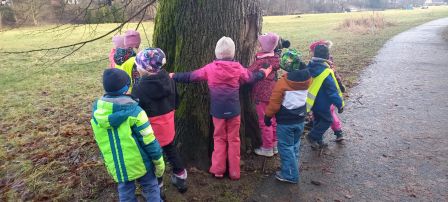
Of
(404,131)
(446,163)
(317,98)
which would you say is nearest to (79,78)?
(317,98)

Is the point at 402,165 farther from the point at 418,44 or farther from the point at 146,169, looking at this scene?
the point at 418,44

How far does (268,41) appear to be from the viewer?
15.0 ft

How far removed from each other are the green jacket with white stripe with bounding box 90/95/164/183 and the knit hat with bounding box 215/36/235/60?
1.23 m

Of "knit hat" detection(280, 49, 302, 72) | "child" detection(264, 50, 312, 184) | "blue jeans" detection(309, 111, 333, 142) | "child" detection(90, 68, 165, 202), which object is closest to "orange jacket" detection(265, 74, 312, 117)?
"child" detection(264, 50, 312, 184)

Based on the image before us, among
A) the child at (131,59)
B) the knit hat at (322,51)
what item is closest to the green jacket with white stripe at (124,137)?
the child at (131,59)

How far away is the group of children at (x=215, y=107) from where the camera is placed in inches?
126

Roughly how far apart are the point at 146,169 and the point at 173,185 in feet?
2.92

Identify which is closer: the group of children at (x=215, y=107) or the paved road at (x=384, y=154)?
the group of children at (x=215, y=107)

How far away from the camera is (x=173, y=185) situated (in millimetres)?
4223

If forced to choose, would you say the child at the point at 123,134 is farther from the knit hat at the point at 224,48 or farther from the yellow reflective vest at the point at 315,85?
the yellow reflective vest at the point at 315,85

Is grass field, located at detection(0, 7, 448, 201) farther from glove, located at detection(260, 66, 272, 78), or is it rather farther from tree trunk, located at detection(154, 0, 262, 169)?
glove, located at detection(260, 66, 272, 78)

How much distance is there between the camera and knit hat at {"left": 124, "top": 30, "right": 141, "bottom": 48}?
5.00 meters

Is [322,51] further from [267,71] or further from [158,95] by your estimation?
[158,95]

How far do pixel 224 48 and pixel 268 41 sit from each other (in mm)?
764
